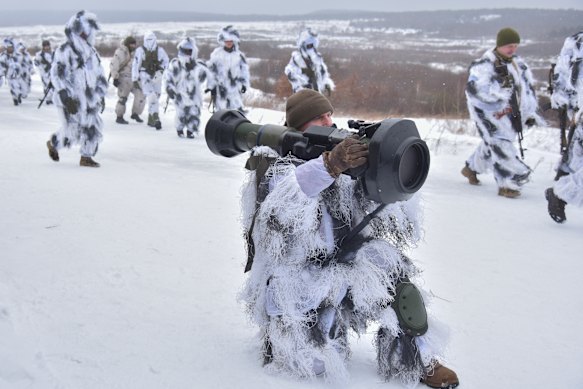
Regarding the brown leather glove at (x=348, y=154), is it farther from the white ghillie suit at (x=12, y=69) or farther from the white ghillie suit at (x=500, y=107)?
the white ghillie suit at (x=12, y=69)

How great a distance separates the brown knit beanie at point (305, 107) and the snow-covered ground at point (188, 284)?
Result: 1.03 metres

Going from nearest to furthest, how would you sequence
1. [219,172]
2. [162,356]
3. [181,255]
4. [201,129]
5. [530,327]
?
[162,356] < [530,327] < [181,255] < [219,172] < [201,129]

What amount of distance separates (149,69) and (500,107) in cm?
729

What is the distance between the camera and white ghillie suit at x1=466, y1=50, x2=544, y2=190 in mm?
6328

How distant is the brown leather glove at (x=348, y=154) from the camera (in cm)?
214

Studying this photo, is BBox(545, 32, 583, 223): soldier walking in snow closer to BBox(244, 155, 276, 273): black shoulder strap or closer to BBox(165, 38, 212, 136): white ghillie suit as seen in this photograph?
BBox(244, 155, 276, 273): black shoulder strap

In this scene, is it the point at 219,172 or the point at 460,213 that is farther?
the point at 219,172

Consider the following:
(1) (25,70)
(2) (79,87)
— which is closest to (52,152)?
(2) (79,87)

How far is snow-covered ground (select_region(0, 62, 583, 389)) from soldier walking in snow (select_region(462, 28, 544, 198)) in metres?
0.33

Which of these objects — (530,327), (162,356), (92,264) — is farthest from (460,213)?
(162,356)

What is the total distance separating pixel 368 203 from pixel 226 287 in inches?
51.2

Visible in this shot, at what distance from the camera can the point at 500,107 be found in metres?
6.39

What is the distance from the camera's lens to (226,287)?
3561mm

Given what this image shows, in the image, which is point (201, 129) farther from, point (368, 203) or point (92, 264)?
point (368, 203)
